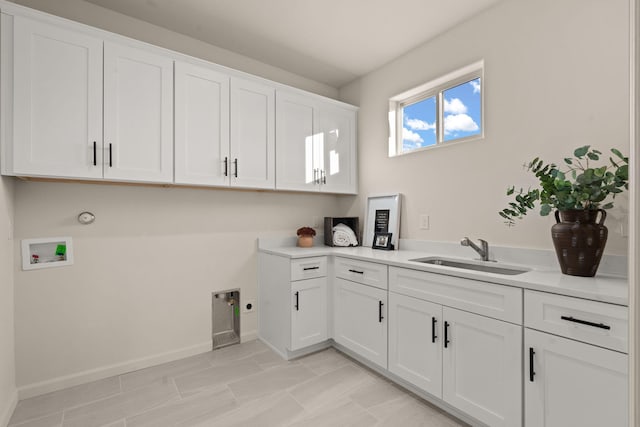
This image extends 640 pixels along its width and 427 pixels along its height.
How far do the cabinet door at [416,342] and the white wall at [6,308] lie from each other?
2.28 metres

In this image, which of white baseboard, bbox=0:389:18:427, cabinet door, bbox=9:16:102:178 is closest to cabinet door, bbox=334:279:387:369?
cabinet door, bbox=9:16:102:178

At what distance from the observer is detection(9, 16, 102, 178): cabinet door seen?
172 centimetres

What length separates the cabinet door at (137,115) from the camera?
6.49ft

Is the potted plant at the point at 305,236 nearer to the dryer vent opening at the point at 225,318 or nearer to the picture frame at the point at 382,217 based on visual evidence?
the picture frame at the point at 382,217

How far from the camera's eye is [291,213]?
3.17 meters

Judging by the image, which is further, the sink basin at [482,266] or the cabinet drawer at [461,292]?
the sink basin at [482,266]

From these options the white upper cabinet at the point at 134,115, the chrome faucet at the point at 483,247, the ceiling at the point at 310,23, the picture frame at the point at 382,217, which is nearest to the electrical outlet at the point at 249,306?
the white upper cabinet at the point at 134,115

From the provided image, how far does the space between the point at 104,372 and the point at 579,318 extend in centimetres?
289

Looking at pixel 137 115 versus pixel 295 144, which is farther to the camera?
pixel 295 144

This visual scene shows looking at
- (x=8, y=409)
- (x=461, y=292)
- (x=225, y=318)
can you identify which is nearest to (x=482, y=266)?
(x=461, y=292)

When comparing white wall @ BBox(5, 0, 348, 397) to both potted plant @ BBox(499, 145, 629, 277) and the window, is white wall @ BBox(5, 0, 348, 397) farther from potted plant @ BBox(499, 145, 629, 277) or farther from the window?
potted plant @ BBox(499, 145, 629, 277)

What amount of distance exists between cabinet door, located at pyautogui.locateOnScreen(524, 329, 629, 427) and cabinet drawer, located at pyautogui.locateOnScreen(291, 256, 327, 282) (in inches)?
60.4

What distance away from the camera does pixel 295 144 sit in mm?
2863

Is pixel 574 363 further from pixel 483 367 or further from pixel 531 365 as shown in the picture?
pixel 483 367
